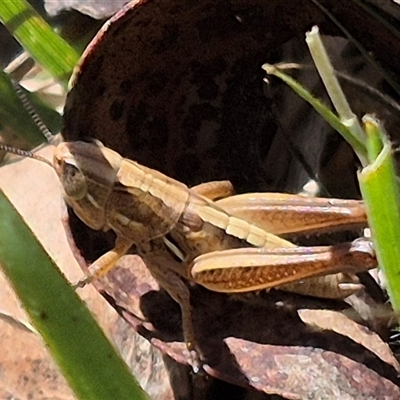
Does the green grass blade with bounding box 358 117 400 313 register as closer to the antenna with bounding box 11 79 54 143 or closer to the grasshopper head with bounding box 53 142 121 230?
the grasshopper head with bounding box 53 142 121 230

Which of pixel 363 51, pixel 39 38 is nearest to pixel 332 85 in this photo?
pixel 363 51

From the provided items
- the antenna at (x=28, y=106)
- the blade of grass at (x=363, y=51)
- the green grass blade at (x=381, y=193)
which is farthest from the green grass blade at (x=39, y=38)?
the green grass blade at (x=381, y=193)

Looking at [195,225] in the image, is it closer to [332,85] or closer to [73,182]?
[73,182]

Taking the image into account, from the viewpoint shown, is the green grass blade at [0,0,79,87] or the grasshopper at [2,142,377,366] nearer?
the grasshopper at [2,142,377,366]

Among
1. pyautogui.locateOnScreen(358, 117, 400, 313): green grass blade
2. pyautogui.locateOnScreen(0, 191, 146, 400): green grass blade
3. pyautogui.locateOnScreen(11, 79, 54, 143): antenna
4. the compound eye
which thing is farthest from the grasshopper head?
pyautogui.locateOnScreen(358, 117, 400, 313): green grass blade

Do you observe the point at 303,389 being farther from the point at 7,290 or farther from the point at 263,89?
the point at 7,290

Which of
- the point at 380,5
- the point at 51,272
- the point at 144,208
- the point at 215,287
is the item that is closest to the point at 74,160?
the point at 144,208

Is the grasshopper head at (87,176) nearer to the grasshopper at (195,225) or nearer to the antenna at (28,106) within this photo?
the grasshopper at (195,225)
